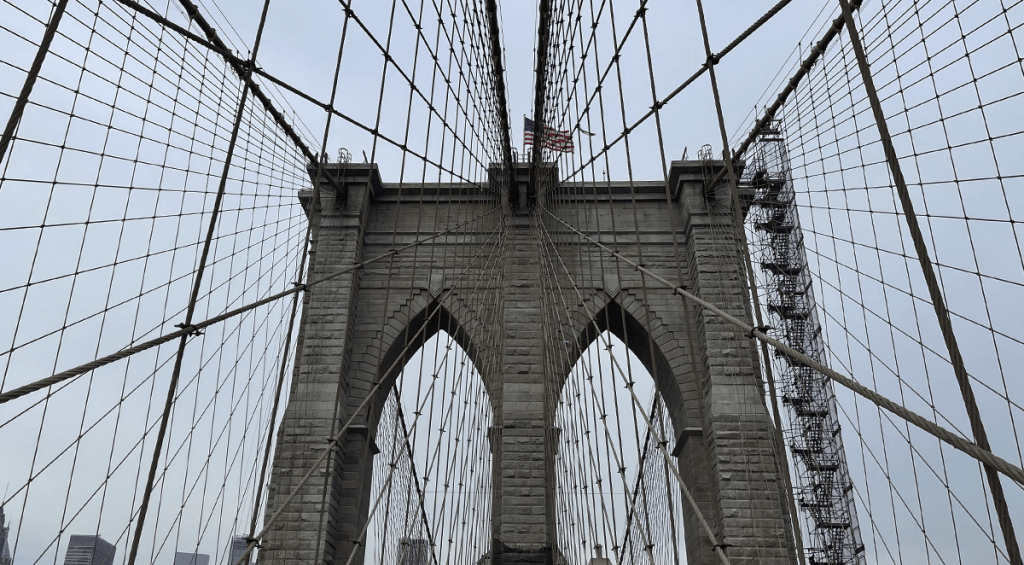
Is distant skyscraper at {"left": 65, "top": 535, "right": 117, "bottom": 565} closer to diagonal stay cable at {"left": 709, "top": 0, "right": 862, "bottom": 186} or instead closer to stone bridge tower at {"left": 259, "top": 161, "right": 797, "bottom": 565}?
stone bridge tower at {"left": 259, "top": 161, "right": 797, "bottom": 565}

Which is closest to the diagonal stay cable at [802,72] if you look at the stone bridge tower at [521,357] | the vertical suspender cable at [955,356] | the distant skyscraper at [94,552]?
the stone bridge tower at [521,357]

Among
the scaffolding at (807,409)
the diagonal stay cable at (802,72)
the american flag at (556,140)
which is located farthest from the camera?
the scaffolding at (807,409)

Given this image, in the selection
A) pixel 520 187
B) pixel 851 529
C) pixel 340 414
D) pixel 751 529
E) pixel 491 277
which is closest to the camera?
pixel 751 529

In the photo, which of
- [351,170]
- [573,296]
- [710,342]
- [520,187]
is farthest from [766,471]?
[351,170]

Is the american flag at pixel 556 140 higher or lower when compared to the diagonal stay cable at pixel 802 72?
higher

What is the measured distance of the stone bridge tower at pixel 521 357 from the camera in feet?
31.9

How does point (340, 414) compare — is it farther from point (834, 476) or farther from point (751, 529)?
point (834, 476)

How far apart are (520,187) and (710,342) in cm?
416

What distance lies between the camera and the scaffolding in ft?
54.3

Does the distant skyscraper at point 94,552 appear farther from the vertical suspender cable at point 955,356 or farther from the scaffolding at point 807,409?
the scaffolding at point 807,409

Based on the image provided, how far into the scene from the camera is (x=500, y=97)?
36.7ft

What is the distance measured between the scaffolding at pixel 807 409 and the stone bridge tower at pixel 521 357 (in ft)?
18.0

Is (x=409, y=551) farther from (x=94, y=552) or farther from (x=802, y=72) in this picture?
(x=802, y=72)

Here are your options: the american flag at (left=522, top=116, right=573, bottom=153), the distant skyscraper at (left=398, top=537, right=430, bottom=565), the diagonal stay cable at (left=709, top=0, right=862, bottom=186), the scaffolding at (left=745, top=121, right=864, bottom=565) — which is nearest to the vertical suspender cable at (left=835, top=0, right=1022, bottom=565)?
the distant skyscraper at (left=398, top=537, right=430, bottom=565)
